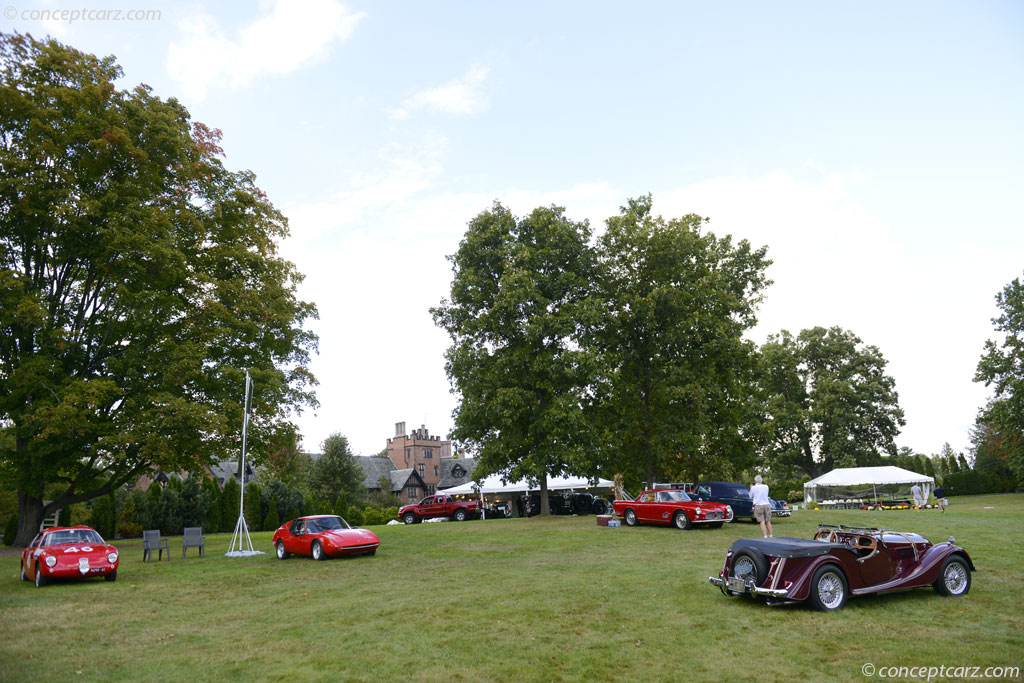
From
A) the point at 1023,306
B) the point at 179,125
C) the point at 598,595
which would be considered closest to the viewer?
the point at 598,595

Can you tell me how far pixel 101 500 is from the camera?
33562 millimetres

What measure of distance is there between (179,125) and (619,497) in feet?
86.1

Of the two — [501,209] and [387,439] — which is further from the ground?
[501,209]

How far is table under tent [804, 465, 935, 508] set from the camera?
37.3 m

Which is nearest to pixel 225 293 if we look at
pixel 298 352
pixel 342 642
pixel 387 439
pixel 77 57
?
pixel 298 352

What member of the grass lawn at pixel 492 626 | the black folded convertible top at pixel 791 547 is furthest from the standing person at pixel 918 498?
the black folded convertible top at pixel 791 547

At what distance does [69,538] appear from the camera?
49.7ft

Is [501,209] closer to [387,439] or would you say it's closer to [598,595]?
[598,595]

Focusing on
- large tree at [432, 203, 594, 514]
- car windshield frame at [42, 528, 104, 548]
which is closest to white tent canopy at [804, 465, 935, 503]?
large tree at [432, 203, 594, 514]

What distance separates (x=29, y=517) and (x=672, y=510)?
2446cm

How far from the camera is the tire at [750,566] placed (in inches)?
367

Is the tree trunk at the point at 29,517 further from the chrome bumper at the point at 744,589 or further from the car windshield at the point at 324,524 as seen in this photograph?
the chrome bumper at the point at 744,589

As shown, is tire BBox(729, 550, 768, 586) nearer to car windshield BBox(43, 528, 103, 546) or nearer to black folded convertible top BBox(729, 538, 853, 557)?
black folded convertible top BBox(729, 538, 853, 557)

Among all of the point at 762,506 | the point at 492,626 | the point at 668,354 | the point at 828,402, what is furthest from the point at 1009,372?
the point at 492,626
